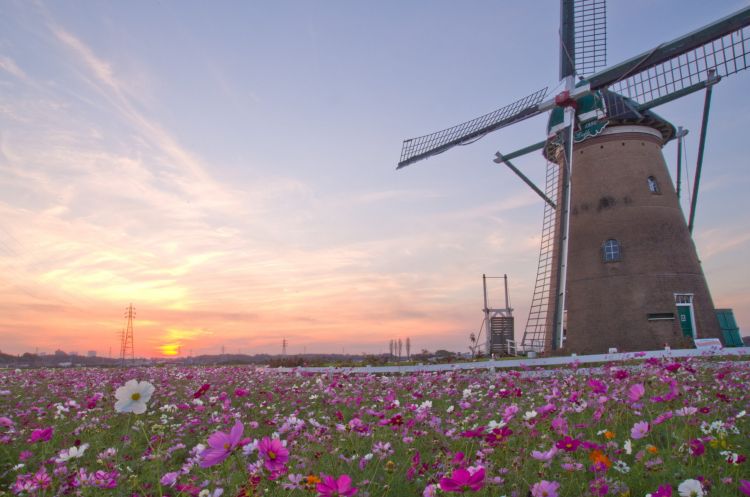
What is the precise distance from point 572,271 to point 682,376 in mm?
14105

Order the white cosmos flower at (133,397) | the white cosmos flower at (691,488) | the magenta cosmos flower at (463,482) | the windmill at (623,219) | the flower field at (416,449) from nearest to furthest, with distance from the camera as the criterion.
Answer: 1. the magenta cosmos flower at (463,482)
2. the white cosmos flower at (691,488)
3. the white cosmos flower at (133,397)
4. the flower field at (416,449)
5. the windmill at (623,219)

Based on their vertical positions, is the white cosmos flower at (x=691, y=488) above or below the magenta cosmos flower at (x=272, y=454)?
below

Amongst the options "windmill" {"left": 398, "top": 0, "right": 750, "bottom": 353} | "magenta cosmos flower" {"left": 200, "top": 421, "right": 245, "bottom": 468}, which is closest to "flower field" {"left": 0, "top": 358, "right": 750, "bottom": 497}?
"magenta cosmos flower" {"left": 200, "top": 421, "right": 245, "bottom": 468}

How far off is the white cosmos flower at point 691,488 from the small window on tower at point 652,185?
21.8m

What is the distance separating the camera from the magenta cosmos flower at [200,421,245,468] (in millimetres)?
1697

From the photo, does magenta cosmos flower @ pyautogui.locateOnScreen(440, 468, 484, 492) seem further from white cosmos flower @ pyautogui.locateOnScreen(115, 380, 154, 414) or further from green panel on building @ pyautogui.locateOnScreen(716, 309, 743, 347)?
green panel on building @ pyautogui.locateOnScreen(716, 309, 743, 347)

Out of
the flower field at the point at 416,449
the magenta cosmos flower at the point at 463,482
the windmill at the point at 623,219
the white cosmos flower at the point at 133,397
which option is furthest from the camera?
the windmill at the point at 623,219

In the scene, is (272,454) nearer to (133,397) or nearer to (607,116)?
(133,397)

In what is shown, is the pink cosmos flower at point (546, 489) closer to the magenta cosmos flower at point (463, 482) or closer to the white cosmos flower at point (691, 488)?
the white cosmos flower at point (691, 488)

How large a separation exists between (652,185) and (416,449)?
21160mm

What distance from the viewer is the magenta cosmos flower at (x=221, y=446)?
1.70 m

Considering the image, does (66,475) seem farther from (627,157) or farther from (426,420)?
(627,157)

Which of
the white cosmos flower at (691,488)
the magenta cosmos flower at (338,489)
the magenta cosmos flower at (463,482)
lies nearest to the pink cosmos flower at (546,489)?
the white cosmos flower at (691,488)

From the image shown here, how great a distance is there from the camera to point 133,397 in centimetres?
246
